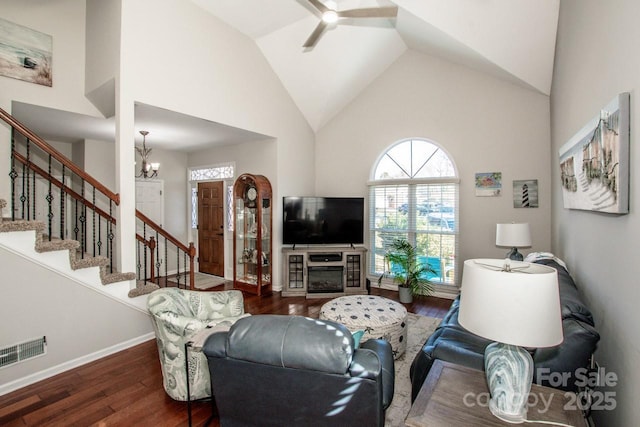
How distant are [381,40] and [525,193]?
312 cm

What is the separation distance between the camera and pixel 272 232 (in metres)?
5.16

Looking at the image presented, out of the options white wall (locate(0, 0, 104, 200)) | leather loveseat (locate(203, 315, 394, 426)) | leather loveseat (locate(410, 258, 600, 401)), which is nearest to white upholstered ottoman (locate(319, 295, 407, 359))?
leather loveseat (locate(410, 258, 600, 401))

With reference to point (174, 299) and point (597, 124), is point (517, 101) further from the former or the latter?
point (174, 299)

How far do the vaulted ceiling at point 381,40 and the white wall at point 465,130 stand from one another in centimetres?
22

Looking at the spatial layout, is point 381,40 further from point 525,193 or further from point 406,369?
point 406,369

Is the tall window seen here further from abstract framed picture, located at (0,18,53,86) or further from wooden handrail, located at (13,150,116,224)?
abstract framed picture, located at (0,18,53,86)

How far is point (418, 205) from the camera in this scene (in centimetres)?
504

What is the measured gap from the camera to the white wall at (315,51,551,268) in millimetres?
4184

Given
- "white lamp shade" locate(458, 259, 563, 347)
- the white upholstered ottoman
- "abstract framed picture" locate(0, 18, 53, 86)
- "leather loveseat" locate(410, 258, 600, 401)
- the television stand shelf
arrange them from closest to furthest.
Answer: "white lamp shade" locate(458, 259, 563, 347) → "leather loveseat" locate(410, 258, 600, 401) → the white upholstered ottoman → "abstract framed picture" locate(0, 18, 53, 86) → the television stand shelf

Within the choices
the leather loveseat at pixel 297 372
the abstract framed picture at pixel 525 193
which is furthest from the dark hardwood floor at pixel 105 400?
the abstract framed picture at pixel 525 193

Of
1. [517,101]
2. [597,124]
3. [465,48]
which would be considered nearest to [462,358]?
[597,124]

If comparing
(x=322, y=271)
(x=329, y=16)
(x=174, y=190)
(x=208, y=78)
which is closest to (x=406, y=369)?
(x=322, y=271)

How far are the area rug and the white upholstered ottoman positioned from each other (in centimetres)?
10

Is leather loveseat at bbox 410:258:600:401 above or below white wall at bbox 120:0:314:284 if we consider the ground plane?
below
